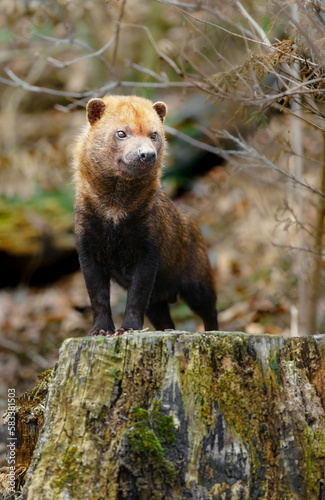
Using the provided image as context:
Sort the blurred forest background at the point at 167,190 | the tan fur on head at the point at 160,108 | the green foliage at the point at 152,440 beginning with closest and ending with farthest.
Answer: the green foliage at the point at 152,440 → the tan fur on head at the point at 160,108 → the blurred forest background at the point at 167,190

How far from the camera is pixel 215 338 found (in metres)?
3.23

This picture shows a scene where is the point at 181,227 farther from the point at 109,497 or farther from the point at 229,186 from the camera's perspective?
the point at 229,186

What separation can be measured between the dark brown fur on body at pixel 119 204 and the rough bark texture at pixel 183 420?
1.06 m

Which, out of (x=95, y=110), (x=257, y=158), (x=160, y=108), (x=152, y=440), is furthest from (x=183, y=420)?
(x=160, y=108)

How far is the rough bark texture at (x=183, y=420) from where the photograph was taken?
2.98 metres

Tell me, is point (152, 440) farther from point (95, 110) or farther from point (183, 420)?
point (95, 110)

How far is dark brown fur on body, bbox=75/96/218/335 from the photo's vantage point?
4352 mm

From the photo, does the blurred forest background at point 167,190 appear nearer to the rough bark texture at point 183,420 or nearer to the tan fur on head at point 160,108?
the tan fur on head at point 160,108

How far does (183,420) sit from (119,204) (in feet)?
6.51

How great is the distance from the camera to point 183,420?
3.06 m

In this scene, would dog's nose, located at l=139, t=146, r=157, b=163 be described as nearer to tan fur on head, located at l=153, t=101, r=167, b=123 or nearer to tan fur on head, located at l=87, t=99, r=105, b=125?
tan fur on head, located at l=87, t=99, r=105, b=125

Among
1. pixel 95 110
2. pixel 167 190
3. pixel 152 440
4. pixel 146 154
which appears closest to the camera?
pixel 152 440

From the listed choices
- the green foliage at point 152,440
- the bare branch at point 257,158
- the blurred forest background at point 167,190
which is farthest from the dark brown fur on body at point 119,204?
the blurred forest background at point 167,190

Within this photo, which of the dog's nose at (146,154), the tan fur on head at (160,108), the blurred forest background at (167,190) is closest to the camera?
the dog's nose at (146,154)
